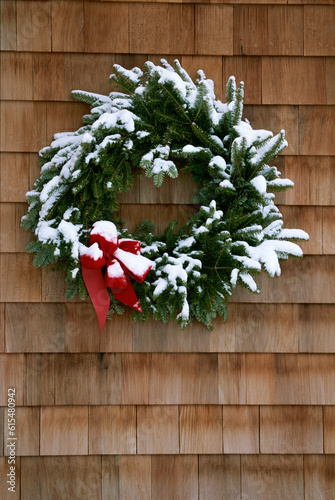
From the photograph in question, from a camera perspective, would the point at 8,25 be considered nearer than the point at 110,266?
No

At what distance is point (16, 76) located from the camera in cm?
169

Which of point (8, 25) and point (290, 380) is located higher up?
point (8, 25)

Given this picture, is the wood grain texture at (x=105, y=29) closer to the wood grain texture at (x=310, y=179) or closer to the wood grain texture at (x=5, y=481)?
the wood grain texture at (x=310, y=179)

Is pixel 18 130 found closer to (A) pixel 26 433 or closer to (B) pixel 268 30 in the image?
(B) pixel 268 30

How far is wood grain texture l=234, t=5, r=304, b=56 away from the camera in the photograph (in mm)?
1718

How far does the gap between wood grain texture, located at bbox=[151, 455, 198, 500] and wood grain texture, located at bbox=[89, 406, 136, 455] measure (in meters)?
0.12

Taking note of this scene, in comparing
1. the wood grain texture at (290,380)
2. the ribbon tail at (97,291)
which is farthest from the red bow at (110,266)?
the wood grain texture at (290,380)

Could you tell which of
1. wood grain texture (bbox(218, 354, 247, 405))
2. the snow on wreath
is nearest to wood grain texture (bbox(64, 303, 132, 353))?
the snow on wreath

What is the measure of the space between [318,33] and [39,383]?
1676 mm

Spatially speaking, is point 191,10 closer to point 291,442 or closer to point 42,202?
point 42,202

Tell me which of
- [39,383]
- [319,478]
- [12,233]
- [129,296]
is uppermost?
[12,233]

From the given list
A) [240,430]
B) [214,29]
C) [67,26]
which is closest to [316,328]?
[240,430]

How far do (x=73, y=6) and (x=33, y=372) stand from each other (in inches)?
53.6

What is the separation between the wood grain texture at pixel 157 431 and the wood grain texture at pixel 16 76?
1244mm
